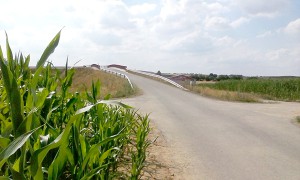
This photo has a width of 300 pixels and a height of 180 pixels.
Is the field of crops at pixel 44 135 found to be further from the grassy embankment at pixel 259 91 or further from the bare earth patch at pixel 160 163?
the grassy embankment at pixel 259 91

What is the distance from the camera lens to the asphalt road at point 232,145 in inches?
263

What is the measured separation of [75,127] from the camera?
3.12m

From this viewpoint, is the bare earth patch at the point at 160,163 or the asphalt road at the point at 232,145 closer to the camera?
the bare earth patch at the point at 160,163

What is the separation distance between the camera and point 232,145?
29.4 ft

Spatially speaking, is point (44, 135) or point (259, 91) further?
point (259, 91)

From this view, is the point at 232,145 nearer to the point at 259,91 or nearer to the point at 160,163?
the point at 160,163

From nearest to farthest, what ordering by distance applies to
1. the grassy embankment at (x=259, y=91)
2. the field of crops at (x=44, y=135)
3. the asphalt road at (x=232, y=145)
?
the field of crops at (x=44, y=135), the asphalt road at (x=232, y=145), the grassy embankment at (x=259, y=91)

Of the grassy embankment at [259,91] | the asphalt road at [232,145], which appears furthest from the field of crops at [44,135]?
the grassy embankment at [259,91]

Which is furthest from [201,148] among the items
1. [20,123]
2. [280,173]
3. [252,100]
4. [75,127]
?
[252,100]

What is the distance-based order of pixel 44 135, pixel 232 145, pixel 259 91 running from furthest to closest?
pixel 259 91
pixel 232 145
pixel 44 135

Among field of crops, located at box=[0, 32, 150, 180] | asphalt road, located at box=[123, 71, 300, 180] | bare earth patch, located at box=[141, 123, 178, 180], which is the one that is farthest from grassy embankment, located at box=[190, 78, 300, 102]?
field of crops, located at box=[0, 32, 150, 180]

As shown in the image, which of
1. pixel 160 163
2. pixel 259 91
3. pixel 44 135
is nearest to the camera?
pixel 44 135

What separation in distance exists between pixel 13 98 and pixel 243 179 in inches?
206

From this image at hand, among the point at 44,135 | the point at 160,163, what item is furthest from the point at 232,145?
the point at 44,135
